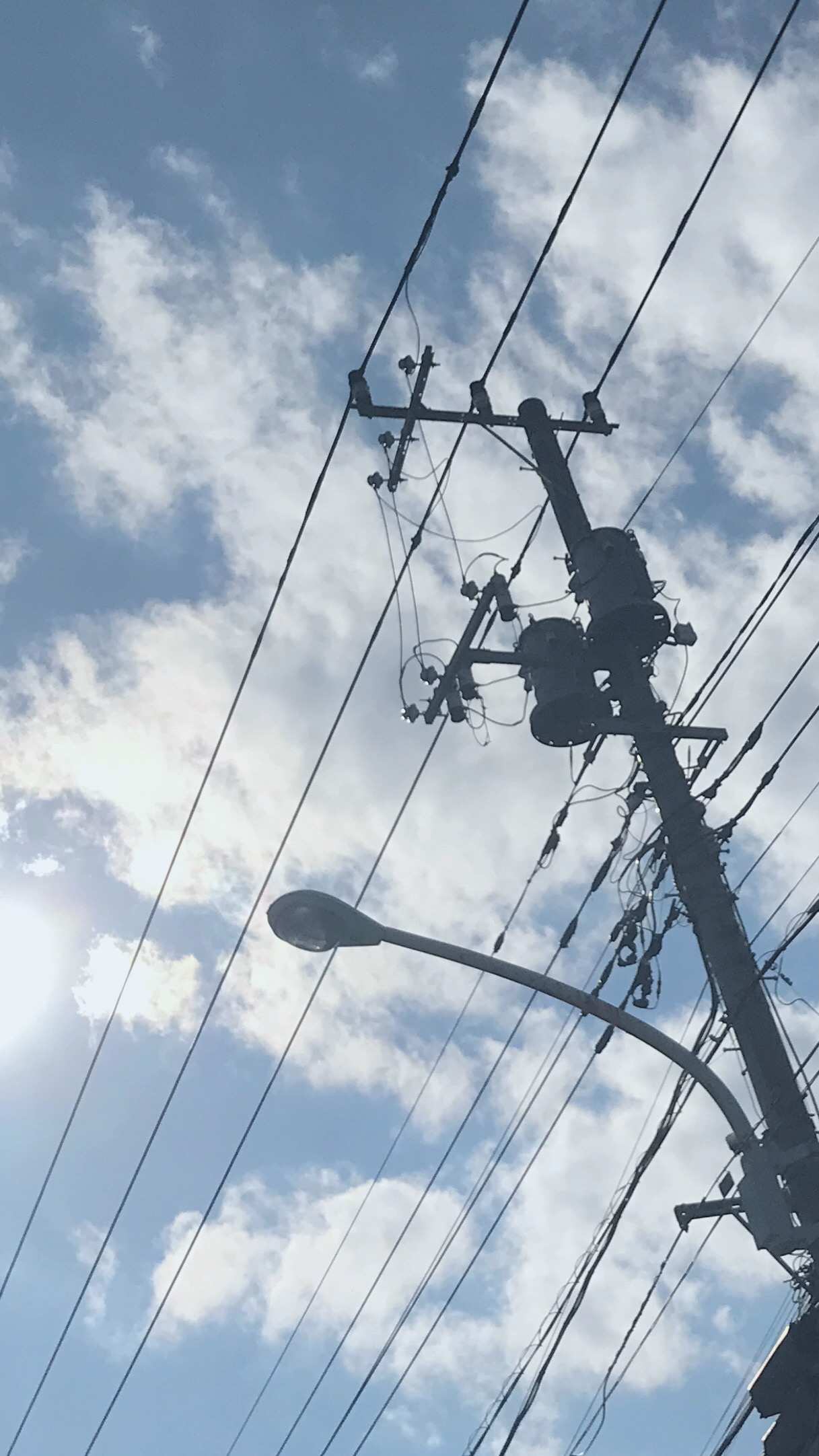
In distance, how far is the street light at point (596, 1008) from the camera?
8.09 m

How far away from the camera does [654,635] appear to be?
11297 mm

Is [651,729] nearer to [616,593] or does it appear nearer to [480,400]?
[616,593]

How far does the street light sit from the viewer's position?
8094 millimetres

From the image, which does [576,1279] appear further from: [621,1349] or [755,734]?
[755,734]

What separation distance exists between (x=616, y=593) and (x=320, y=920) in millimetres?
4233

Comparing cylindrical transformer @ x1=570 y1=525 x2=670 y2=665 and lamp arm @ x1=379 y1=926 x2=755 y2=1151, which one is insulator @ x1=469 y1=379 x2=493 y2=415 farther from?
lamp arm @ x1=379 y1=926 x2=755 y2=1151

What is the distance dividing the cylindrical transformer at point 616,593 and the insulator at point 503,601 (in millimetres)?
575

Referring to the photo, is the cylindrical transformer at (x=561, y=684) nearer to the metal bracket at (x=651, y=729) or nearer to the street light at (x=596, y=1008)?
the metal bracket at (x=651, y=729)

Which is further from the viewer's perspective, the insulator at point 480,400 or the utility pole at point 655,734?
the insulator at point 480,400

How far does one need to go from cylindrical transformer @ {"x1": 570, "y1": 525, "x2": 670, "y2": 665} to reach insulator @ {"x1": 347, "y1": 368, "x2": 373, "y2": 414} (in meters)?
2.42

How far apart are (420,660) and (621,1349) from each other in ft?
21.6

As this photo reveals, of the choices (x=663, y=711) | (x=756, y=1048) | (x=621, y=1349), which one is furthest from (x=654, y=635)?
(x=621, y=1349)

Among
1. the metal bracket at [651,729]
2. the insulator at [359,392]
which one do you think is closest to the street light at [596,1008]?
the metal bracket at [651,729]

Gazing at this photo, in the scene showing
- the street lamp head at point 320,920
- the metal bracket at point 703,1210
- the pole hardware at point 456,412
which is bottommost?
the metal bracket at point 703,1210
